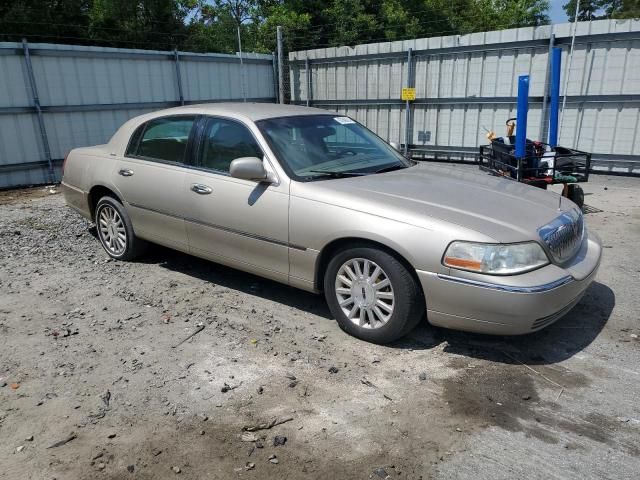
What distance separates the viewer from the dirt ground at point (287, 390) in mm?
2654

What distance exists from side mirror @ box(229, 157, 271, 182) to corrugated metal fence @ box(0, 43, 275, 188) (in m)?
8.16

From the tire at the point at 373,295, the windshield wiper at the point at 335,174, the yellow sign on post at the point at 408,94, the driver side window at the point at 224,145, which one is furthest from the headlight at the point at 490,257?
the yellow sign on post at the point at 408,94

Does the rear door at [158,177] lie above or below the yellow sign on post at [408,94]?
below

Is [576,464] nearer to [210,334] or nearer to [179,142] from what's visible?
[210,334]

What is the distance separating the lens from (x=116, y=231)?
5.64 m

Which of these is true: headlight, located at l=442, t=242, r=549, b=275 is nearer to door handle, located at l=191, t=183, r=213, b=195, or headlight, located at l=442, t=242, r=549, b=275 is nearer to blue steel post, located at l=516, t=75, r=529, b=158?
door handle, located at l=191, t=183, r=213, b=195

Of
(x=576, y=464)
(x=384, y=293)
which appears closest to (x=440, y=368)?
(x=384, y=293)

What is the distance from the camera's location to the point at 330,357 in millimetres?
3676

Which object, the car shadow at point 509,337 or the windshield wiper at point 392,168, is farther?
the windshield wiper at point 392,168

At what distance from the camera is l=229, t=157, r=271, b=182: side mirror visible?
13.3 ft

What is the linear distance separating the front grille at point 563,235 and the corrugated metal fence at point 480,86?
7418 mm

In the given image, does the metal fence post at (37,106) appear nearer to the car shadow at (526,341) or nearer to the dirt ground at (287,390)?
the dirt ground at (287,390)

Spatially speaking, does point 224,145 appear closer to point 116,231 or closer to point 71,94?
point 116,231

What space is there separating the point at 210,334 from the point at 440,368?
68.5 inches
